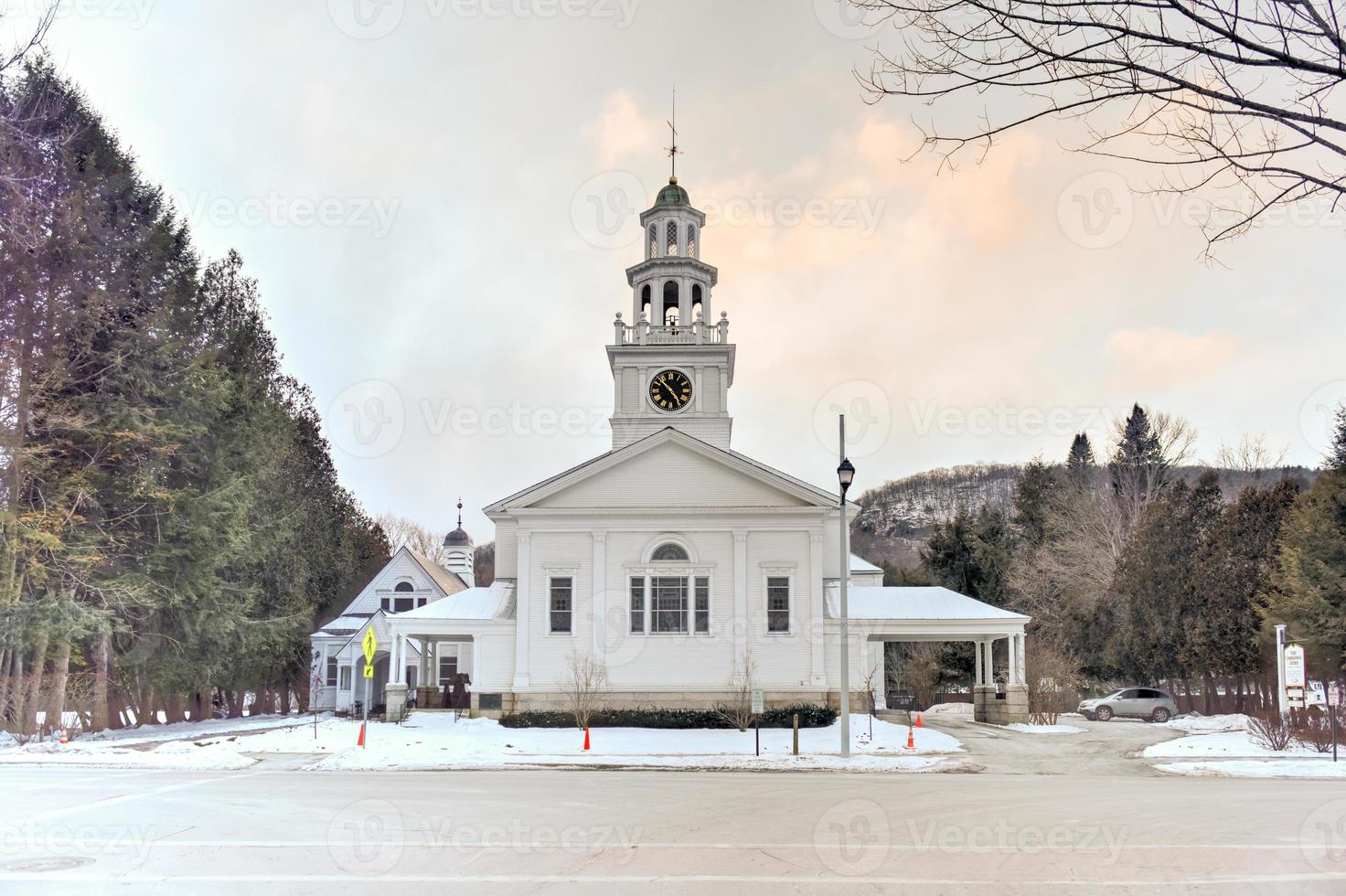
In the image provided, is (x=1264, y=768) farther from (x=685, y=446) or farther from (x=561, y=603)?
(x=561, y=603)

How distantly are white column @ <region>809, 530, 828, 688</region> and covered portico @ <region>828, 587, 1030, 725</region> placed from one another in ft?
3.54

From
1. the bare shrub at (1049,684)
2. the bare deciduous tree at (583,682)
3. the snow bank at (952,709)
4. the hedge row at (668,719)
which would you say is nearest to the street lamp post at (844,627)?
the hedge row at (668,719)

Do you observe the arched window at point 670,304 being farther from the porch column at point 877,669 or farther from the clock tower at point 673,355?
the porch column at point 877,669

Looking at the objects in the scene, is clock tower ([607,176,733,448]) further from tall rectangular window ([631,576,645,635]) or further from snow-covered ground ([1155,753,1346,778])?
snow-covered ground ([1155,753,1346,778])

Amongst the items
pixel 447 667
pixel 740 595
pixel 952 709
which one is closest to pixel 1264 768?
pixel 740 595

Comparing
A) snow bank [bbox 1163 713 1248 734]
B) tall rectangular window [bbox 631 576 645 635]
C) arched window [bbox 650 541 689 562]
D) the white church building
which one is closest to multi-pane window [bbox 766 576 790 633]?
the white church building

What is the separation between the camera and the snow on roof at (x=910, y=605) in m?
32.6

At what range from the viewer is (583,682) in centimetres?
3119

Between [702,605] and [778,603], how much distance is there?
236 centimetres

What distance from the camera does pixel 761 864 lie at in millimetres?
9906

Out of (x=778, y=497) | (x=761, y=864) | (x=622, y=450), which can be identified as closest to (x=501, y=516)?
(x=622, y=450)

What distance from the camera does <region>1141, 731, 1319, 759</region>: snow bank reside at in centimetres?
2380

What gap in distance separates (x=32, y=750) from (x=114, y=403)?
401 inches

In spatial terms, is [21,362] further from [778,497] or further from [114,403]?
[778,497]
